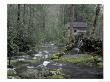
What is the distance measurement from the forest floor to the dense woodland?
0.29ft

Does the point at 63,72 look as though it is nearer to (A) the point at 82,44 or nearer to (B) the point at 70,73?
(B) the point at 70,73

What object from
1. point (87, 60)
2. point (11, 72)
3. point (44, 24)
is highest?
point (44, 24)

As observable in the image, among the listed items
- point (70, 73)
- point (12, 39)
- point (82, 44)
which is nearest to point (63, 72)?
point (70, 73)

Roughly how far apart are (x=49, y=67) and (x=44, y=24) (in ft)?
1.86

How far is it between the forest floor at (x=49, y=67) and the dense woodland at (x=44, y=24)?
87mm

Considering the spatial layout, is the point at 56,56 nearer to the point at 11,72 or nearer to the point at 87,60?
the point at 87,60

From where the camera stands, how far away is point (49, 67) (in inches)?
205

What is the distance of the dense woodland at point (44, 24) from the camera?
16.9 ft

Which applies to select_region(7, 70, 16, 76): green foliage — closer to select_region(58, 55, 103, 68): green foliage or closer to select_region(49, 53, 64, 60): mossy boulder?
select_region(49, 53, 64, 60): mossy boulder

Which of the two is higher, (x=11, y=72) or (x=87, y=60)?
(x=87, y=60)

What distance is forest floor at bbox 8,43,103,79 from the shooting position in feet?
17.0

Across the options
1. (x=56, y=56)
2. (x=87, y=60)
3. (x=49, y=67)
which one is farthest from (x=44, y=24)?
(x=87, y=60)

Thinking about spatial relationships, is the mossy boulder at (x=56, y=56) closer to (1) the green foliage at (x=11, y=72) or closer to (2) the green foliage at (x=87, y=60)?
(2) the green foliage at (x=87, y=60)

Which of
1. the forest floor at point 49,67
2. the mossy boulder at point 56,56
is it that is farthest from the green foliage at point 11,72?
the mossy boulder at point 56,56
